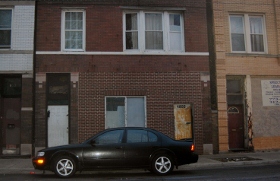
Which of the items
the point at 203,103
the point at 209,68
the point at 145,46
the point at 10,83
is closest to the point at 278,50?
the point at 209,68

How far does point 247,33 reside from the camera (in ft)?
49.0

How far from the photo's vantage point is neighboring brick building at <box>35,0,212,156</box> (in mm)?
13227

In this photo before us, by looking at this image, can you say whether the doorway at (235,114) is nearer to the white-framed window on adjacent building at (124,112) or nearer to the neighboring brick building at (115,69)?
the neighboring brick building at (115,69)

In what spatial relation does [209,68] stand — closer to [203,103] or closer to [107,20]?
[203,103]

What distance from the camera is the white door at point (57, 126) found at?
13.1 metres

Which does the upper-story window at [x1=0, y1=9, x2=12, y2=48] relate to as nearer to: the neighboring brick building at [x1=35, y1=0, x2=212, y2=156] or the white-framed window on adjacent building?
the neighboring brick building at [x1=35, y1=0, x2=212, y2=156]

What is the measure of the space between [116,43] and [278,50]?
8.08 meters

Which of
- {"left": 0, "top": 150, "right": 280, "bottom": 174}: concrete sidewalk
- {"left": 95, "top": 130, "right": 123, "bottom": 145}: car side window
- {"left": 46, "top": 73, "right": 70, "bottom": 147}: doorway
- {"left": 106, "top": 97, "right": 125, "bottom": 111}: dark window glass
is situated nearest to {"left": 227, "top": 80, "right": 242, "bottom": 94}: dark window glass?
{"left": 0, "top": 150, "right": 280, "bottom": 174}: concrete sidewalk

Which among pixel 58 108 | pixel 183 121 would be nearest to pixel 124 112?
pixel 183 121

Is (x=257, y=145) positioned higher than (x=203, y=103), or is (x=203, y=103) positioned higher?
(x=203, y=103)

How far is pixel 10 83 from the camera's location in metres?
13.4

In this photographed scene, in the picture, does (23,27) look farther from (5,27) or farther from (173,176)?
(173,176)

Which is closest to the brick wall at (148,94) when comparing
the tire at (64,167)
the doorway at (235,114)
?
the doorway at (235,114)

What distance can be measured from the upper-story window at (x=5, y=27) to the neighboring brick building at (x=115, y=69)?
1315mm
